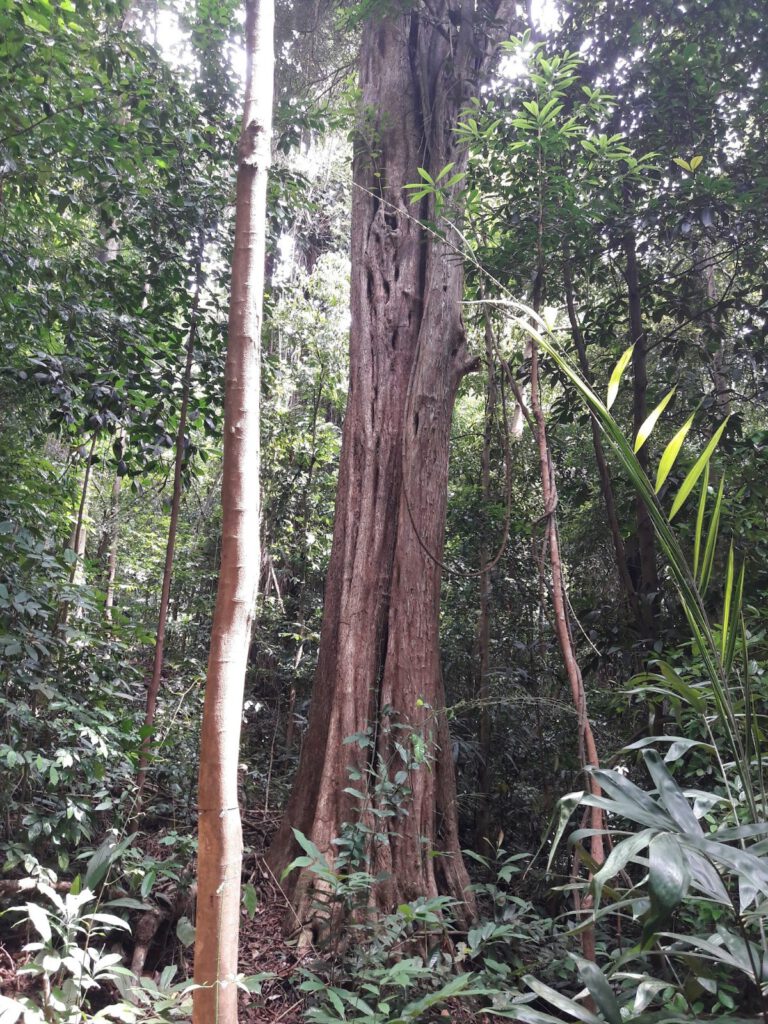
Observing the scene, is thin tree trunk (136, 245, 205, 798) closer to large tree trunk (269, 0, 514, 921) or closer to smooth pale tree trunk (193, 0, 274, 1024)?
large tree trunk (269, 0, 514, 921)

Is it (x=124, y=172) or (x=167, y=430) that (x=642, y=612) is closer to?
(x=167, y=430)

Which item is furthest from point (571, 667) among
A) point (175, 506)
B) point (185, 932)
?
point (175, 506)

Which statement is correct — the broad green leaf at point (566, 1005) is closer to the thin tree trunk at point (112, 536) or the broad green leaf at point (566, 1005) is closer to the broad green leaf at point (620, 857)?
the broad green leaf at point (620, 857)

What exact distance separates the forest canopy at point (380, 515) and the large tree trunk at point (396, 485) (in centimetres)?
2

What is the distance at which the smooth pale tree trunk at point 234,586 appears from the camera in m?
1.60

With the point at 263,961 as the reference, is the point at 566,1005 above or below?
above

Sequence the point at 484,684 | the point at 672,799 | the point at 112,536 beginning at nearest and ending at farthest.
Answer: the point at 672,799 < the point at 484,684 < the point at 112,536

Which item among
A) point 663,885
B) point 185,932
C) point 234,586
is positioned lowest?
point 185,932

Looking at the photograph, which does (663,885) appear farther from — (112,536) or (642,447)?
(112,536)

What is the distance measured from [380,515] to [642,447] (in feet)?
5.45

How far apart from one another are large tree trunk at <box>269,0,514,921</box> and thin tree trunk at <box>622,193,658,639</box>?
1.08 meters

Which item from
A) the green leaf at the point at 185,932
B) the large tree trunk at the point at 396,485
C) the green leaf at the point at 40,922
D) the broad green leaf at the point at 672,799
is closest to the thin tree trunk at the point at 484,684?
the large tree trunk at the point at 396,485

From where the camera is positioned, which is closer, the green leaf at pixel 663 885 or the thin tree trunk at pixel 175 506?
the green leaf at pixel 663 885

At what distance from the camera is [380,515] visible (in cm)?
405
